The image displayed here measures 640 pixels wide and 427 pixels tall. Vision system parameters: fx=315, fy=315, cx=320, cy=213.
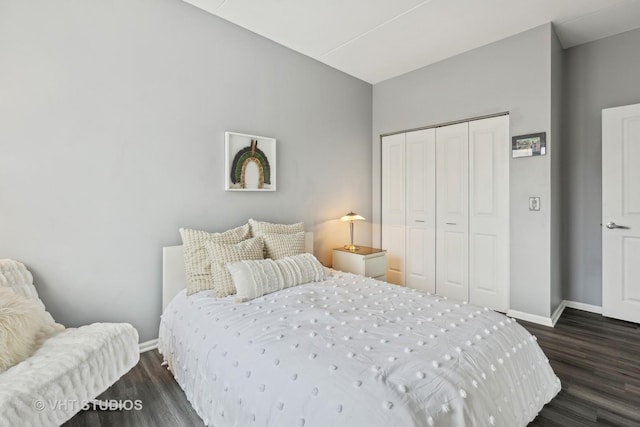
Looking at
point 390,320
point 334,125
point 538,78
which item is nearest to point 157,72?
point 334,125

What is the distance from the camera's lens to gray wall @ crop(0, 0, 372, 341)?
198cm

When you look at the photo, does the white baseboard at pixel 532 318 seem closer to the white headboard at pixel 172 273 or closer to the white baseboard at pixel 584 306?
the white baseboard at pixel 584 306

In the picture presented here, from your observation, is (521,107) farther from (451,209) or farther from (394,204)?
(394,204)

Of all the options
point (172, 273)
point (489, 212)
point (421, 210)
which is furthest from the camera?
point (421, 210)

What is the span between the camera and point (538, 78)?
2.97 meters

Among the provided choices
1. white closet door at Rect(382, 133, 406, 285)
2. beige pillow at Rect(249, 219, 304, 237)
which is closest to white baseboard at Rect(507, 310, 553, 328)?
white closet door at Rect(382, 133, 406, 285)

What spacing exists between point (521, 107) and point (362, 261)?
7.18ft

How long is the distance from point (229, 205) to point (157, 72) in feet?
3.96

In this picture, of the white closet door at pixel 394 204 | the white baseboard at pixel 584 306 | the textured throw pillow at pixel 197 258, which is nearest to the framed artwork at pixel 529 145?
the white closet door at pixel 394 204

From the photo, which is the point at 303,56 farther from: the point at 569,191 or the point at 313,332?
the point at 569,191

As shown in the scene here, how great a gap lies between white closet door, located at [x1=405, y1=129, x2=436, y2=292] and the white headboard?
272 centimetres

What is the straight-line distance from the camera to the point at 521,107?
3074 mm

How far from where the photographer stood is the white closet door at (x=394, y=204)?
13.5ft

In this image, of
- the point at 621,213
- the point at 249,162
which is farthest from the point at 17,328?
the point at 621,213
